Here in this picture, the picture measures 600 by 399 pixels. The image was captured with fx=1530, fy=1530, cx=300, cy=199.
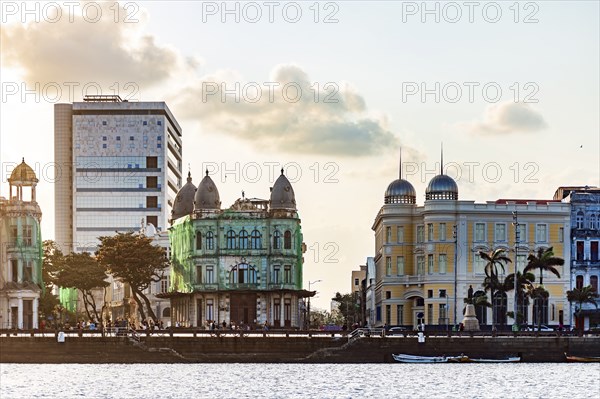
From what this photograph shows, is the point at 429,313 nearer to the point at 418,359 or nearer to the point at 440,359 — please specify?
the point at 440,359

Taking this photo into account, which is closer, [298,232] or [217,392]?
[217,392]

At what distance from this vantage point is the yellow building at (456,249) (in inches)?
6826

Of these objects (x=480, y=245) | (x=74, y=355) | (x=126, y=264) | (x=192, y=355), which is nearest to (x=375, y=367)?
(x=192, y=355)

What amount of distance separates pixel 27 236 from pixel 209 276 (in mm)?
22561

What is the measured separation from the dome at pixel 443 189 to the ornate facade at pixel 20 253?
4467cm

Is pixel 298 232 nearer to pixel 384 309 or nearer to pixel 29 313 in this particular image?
pixel 384 309

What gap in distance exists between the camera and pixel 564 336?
133 m

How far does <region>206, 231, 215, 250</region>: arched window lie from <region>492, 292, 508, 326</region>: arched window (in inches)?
1345

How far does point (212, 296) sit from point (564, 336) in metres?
56.8

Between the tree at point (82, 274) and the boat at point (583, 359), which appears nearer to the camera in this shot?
the boat at point (583, 359)

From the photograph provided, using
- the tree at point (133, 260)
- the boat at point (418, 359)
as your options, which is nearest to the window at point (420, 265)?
the tree at point (133, 260)

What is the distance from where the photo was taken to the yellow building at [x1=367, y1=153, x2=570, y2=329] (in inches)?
6826

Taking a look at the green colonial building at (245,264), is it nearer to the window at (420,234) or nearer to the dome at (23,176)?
the window at (420,234)

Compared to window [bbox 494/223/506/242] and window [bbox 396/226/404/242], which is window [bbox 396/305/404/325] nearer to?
window [bbox 396/226/404/242]
